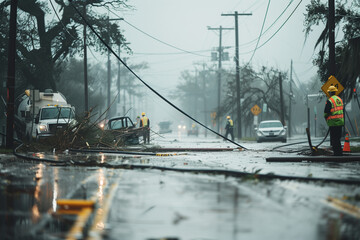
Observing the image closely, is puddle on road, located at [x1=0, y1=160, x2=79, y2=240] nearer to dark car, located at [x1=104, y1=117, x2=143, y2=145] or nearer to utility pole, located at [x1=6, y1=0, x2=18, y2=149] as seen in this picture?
utility pole, located at [x1=6, y1=0, x2=18, y2=149]

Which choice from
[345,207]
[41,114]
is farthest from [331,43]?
[345,207]

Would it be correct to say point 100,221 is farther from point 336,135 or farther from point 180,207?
point 336,135

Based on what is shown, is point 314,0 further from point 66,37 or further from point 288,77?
point 288,77

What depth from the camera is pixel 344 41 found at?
30531 millimetres

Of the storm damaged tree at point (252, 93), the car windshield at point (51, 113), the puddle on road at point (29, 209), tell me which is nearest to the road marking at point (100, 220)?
the puddle on road at point (29, 209)

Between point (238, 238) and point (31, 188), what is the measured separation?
4849 millimetres

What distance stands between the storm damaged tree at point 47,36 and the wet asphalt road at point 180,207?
1254 inches

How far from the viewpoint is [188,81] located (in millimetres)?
148375

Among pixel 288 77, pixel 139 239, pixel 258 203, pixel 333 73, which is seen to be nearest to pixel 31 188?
pixel 258 203

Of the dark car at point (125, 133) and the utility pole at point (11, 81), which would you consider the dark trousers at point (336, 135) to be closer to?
the dark car at point (125, 133)

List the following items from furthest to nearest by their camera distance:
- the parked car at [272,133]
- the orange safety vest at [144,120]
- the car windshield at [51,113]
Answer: the parked car at [272,133]
the orange safety vest at [144,120]
the car windshield at [51,113]

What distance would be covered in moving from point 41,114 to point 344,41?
16.8m

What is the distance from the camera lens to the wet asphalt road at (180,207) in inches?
221

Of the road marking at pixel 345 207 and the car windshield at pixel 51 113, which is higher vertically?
the car windshield at pixel 51 113
